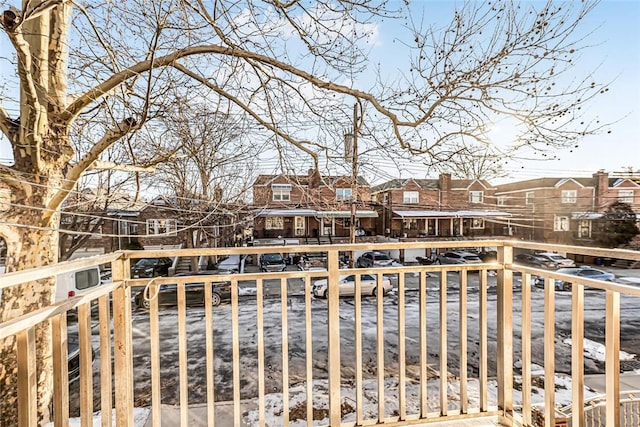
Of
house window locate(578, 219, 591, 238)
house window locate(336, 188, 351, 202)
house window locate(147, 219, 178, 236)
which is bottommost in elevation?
house window locate(578, 219, 591, 238)

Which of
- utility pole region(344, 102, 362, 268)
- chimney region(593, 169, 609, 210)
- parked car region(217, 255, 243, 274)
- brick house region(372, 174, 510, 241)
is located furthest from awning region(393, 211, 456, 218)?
utility pole region(344, 102, 362, 268)

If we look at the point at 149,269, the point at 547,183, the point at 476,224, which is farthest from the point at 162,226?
the point at 547,183

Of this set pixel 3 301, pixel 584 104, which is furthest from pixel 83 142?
pixel 584 104

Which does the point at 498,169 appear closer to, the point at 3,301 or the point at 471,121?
the point at 471,121

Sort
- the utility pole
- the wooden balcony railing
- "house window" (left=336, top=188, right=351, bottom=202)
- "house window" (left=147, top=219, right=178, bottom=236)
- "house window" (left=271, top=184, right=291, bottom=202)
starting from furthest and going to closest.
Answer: "house window" (left=271, top=184, right=291, bottom=202), "house window" (left=336, top=188, right=351, bottom=202), the utility pole, "house window" (left=147, top=219, right=178, bottom=236), the wooden balcony railing

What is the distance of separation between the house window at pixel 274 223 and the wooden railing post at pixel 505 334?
15.6 meters

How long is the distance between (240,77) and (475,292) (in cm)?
1010

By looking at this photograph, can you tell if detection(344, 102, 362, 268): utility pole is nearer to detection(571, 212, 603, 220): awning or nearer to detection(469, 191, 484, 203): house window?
detection(469, 191, 484, 203): house window

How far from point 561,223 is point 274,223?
15871 millimetres

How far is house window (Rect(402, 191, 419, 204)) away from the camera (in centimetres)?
1788

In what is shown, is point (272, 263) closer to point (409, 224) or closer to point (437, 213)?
point (409, 224)

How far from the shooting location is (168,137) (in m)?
3.48

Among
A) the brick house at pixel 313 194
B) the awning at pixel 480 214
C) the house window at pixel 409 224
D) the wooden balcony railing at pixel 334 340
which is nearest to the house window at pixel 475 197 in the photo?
the awning at pixel 480 214

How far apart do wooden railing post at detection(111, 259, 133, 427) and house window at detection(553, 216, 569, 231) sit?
21288mm
